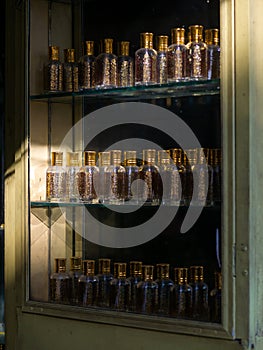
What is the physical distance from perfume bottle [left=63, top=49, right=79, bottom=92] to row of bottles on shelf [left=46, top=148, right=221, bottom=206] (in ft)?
0.80

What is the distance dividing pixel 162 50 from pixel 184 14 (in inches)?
6.5

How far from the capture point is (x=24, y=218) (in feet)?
9.27

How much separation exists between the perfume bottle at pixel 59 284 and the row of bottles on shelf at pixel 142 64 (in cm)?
64

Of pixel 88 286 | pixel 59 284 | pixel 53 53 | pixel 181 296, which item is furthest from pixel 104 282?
pixel 53 53

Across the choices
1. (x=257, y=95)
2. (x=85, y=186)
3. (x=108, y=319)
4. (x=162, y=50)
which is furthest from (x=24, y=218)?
(x=257, y=95)

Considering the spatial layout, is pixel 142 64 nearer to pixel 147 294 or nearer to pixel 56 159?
pixel 56 159

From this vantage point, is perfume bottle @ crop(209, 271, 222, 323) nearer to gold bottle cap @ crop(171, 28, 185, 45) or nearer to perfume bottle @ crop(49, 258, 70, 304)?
perfume bottle @ crop(49, 258, 70, 304)

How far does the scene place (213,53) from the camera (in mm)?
2459

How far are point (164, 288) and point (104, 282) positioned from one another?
9.3 inches

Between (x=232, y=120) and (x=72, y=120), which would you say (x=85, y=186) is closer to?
(x=72, y=120)

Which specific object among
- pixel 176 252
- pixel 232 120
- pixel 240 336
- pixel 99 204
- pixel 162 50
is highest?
pixel 162 50

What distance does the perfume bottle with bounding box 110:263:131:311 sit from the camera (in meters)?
2.62

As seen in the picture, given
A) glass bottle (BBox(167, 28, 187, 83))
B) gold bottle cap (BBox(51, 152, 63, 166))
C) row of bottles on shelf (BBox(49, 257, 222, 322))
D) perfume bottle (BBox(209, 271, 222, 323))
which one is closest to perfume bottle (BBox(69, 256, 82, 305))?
row of bottles on shelf (BBox(49, 257, 222, 322))

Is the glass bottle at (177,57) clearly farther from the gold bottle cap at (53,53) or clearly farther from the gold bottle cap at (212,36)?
the gold bottle cap at (53,53)
